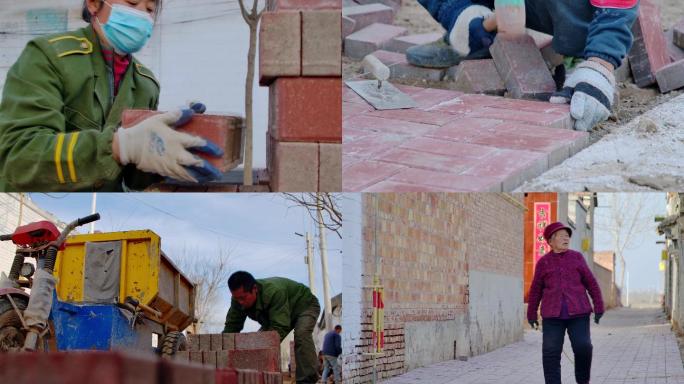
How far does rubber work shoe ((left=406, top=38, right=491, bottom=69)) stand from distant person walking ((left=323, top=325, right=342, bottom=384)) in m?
1.52

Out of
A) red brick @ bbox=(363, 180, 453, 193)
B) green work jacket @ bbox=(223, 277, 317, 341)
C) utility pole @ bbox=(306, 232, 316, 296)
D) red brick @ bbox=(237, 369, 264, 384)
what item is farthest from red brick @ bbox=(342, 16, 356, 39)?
red brick @ bbox=(237, 369, 264, 384)

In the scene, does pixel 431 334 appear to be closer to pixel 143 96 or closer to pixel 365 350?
pixel 365 350

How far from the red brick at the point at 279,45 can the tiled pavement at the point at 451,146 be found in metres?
0.38

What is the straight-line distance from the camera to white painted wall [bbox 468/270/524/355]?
554 centimetres

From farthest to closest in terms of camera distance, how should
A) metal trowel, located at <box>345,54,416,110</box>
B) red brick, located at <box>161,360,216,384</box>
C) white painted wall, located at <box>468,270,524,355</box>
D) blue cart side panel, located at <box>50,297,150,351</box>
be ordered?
1. white painted wall, located at <box>468,270,524,355</box>
2. metal trowel, located at <box>345,54,416,110</box>
3. blue cart side panel, located at <box>50,297,150,351</box>
4. red brick, located at <box>161,360,216,384</box>

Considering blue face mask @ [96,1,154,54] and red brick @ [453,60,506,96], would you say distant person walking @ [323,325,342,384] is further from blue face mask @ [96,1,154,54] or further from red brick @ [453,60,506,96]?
blue face mask @ [96,1,154,54]

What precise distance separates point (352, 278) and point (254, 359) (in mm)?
694

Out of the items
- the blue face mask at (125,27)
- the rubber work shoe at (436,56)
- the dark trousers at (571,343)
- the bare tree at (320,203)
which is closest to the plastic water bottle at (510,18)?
the rubber work shoe at (436,56)

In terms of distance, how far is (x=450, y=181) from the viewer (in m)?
4.59

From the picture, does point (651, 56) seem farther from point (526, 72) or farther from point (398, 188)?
point (398, 188)

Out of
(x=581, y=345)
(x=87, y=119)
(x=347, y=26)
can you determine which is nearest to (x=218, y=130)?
(x=87, y=119)

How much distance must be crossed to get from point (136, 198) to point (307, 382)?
1.24 m

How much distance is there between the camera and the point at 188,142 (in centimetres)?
437

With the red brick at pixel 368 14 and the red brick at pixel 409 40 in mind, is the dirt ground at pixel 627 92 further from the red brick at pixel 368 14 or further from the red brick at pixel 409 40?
the red brick at pixel 368 14
